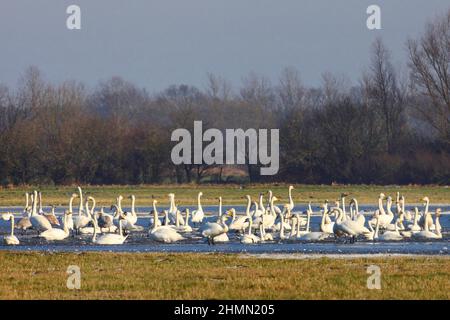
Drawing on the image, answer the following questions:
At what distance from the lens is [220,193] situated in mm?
44594

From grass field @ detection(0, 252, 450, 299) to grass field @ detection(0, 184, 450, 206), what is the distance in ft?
69.0

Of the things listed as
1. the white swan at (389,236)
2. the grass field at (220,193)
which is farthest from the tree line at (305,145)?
the white swan at (389,236)

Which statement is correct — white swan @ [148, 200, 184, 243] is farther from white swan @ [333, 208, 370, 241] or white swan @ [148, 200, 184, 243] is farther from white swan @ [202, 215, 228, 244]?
white swan @ [333, 208, 370, 241]

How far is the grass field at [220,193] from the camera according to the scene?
40.1m

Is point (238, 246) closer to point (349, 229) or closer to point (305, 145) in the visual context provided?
point (349, 229)

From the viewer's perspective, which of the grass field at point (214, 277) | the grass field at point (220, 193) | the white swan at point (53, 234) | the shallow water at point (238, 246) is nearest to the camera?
the grass field at point (214, 277)

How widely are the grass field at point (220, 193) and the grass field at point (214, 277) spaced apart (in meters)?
21.0

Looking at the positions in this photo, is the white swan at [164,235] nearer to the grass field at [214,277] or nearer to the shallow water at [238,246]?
the shallow water at [238,246]

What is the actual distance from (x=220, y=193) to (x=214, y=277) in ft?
98.1

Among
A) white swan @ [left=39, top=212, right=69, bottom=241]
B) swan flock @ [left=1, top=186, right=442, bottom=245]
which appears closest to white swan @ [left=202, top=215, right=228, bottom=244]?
swan flock @ [left=1, top=186, right=442, bottom=245]

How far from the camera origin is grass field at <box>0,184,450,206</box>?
4009 cm

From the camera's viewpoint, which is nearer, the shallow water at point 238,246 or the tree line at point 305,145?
the shallow water at point 238,246
